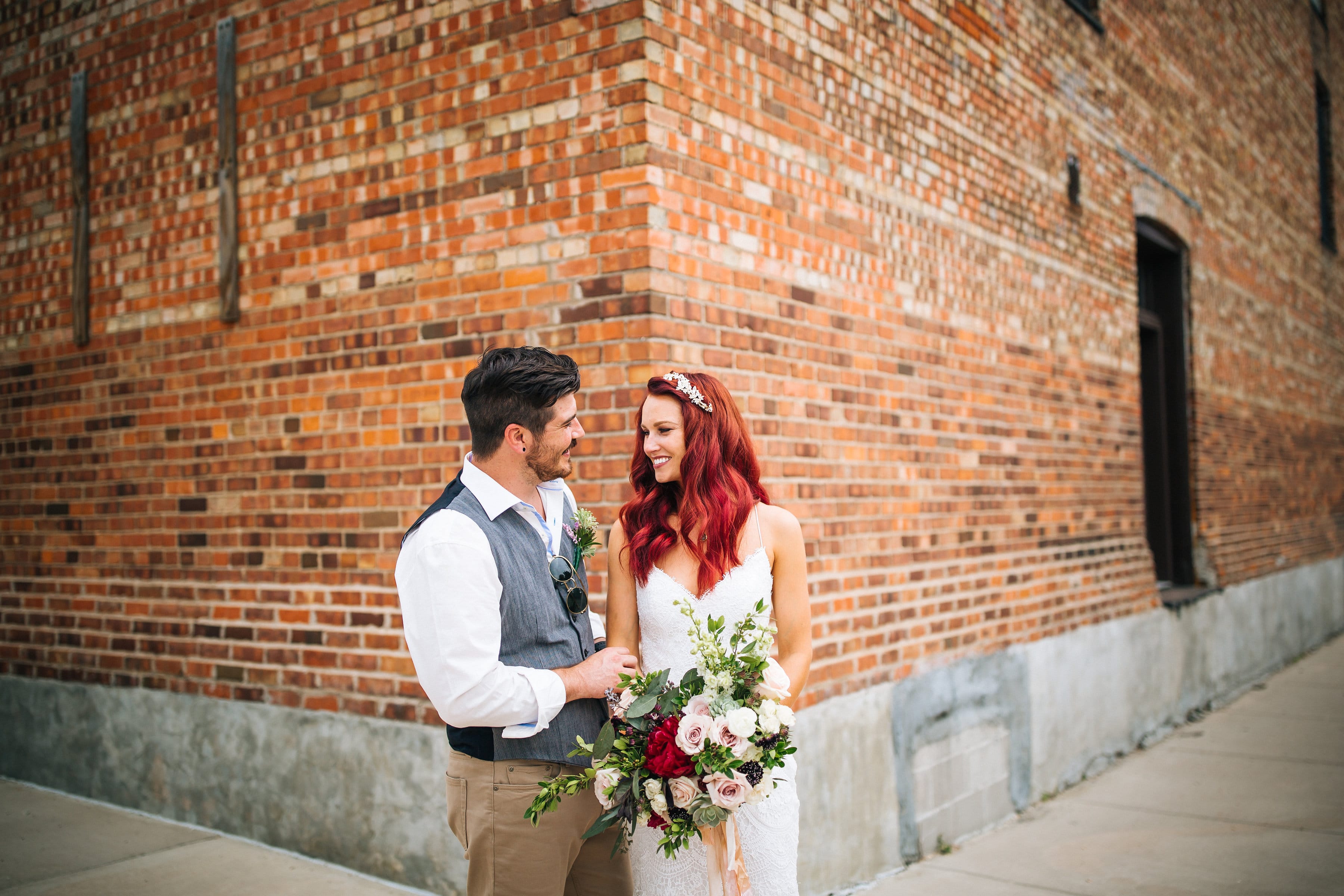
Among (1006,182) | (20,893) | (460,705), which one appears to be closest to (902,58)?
(1006,182)

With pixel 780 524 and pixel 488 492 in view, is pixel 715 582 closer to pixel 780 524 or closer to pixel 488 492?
pixel 780 524

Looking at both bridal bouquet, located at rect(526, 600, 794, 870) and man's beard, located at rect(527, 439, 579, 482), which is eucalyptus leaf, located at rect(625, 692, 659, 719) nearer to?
bridal bouquet, located at rect(526, 600, 794, 870)

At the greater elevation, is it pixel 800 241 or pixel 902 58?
pixel 902 58

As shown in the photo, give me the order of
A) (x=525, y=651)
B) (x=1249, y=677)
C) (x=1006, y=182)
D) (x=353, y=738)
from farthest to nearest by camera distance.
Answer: (x=1249, y=677)
(x=1006, y=182)
(x=353, y=738)
(x=525, y=651)

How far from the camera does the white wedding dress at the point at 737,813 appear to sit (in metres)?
2.68

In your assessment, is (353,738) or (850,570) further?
(850,570)

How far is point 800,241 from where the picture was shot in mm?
4508

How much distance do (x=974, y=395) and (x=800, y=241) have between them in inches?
71.9

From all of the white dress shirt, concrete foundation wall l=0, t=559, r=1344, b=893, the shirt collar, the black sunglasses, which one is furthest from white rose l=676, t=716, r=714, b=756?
concrete foundation wall l=0, t=559, r=1344, b=893

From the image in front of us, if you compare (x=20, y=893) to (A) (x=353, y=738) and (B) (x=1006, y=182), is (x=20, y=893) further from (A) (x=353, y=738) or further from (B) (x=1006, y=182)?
(B) (x=1006, y=182)

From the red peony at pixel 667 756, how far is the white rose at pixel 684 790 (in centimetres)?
2

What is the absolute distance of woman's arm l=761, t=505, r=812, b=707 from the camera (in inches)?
113

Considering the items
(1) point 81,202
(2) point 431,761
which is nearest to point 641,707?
(2) point 431,761

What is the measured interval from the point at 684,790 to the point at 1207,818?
15.5ft
